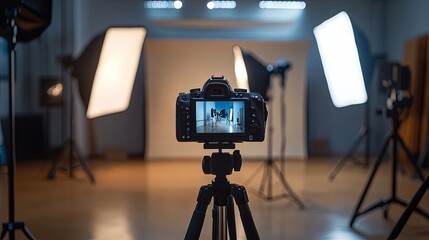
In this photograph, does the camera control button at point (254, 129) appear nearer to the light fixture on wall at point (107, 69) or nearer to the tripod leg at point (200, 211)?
the tripod leg at point (200, 211)

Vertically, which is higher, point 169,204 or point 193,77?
point 193,77

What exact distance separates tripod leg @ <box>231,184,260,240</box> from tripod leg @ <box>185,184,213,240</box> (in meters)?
0.09

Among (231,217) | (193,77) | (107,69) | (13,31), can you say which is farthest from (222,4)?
(231,217)

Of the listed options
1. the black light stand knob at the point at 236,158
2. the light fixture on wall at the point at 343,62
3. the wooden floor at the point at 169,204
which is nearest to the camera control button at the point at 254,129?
the black light stand knob at the point at 236,158

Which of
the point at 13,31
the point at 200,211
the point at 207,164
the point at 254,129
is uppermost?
the point at 13,31

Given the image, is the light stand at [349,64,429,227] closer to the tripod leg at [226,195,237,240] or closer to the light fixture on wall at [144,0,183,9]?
the tripod leg at [226,195,237,240]

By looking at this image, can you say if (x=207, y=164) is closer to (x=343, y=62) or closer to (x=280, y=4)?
(x=343, y=62)

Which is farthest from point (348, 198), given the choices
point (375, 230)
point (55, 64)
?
point (55, 64)

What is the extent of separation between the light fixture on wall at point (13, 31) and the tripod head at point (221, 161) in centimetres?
104

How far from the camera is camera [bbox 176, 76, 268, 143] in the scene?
5.69 ft

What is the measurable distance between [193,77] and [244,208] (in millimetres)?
4841

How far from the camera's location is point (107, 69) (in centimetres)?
412

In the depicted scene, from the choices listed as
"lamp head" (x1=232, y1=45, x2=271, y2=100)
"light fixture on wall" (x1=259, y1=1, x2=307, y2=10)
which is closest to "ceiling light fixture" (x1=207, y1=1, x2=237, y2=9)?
"light fixture on wall" (x1=259, y1=1, x2=307, y2=10)

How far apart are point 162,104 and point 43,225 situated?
142 inches
